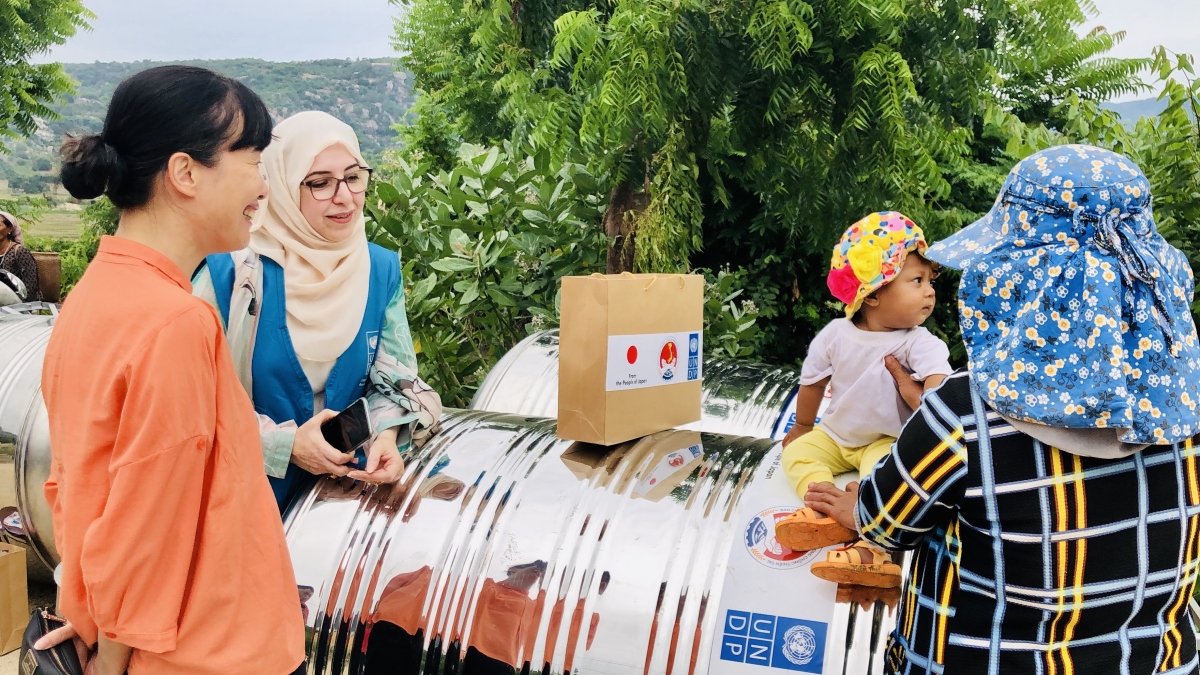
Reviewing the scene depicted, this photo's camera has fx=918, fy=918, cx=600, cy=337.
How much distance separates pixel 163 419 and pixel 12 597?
2.57 m

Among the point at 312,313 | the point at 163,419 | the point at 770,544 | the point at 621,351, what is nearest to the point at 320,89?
the point at 312,313

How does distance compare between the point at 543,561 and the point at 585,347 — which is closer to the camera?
the point at 543,561

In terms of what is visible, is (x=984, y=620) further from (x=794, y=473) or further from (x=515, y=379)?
(x=515, y=379)

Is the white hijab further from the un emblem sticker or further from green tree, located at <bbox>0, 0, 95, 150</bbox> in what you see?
green tree, located at <bbox>0, 0, 95, 150</bbox>

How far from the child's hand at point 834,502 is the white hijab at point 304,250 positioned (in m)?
1.11

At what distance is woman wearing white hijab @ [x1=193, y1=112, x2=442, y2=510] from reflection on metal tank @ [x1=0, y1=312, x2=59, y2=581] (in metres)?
1.43

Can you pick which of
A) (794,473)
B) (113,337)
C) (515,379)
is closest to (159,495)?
(113,337)

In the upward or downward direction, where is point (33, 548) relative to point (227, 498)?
downward

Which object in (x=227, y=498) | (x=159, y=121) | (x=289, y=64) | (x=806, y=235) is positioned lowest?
(x=227, y=498)

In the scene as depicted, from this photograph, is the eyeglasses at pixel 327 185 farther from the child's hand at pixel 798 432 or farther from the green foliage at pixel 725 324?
the green foliage at pixel 725 324

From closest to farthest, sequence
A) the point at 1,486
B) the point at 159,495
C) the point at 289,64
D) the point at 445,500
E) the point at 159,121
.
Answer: the point at 159,495, the point at 159,121, the point at 445,500, the point at 1,486, the point at 289,64

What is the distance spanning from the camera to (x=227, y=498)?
127cm

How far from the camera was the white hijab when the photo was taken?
6.84ft

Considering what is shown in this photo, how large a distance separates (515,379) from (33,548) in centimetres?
181
